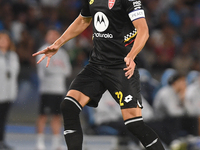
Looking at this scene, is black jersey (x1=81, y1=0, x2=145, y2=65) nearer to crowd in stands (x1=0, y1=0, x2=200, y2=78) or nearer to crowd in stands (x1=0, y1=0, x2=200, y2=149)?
crowd in stands (x1=0, y1=0, x2=200, y2=149)

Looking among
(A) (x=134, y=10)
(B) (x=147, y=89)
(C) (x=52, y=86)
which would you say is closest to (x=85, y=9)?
(A) (x=134, y=10)

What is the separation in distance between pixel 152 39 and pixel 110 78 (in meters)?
8.37

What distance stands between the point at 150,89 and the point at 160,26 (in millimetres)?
4752

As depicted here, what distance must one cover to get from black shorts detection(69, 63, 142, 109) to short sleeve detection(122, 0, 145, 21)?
0.56 m

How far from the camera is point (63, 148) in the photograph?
324 inches

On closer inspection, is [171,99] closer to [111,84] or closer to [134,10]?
[111,84]

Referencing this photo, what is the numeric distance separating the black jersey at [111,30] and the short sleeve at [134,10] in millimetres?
51

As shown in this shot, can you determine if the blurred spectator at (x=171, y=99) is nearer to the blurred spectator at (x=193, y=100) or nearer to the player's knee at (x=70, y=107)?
the blurred spectator at (x=193, y=100)

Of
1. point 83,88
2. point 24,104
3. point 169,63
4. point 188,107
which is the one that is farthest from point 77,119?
point 169,63

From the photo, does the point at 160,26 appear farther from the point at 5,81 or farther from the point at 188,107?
the point at 5,81

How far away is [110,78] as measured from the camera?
4250 mm

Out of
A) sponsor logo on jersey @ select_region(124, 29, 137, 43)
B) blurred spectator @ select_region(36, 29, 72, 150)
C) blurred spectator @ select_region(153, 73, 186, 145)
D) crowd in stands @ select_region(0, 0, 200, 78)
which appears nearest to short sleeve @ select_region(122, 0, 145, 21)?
sponsor logo on jersey @ select_region(124, 29, 137, 43)

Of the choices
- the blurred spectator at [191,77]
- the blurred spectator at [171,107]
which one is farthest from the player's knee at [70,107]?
the blurred spectator at [191,77]

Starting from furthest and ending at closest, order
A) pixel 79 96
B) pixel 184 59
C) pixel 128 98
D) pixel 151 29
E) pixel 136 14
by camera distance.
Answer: pixel 151 29 → pixel 184 59 → pixel 79 96 → pixel 128 98 → pixel 136 14
